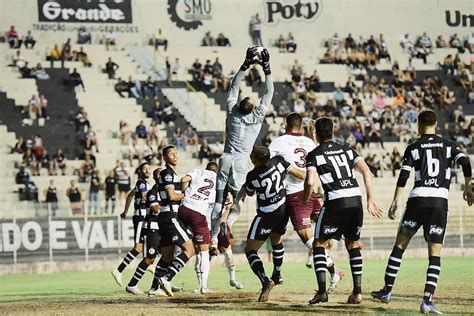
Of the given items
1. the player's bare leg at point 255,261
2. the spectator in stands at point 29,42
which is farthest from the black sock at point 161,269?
the spectator in stands at point 29,42

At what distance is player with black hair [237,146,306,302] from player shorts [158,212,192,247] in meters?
2.37

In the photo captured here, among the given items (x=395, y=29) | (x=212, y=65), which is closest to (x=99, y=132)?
(x=212, y=65)

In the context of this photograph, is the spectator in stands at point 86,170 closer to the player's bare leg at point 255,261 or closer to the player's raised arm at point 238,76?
the player's raised arm at point 238,76

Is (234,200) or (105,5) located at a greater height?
(105,5)

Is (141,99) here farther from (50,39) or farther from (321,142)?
(321,142)

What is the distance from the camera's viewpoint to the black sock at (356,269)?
15.1m

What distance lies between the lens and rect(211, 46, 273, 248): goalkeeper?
1694cm

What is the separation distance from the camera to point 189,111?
152 ft

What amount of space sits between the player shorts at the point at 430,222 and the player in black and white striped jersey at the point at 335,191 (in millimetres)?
517

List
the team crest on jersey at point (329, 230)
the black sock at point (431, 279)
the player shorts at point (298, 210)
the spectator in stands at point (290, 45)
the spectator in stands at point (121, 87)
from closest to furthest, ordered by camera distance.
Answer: the black sock at point (431, 279) < the team crest on jersey at point (329, 230) < the player shorts at point (298, 210) < the spectator in stands at point (121, 87) < the spectator in stands at point (290, 45)

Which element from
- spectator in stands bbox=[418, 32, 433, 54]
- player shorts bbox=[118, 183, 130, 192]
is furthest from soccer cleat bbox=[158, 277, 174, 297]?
spectator in stands bbox=[418, 32, 433, 54]

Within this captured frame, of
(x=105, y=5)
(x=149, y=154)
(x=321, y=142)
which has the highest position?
(x=105, y=5)

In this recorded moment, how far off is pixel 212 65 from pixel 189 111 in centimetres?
388

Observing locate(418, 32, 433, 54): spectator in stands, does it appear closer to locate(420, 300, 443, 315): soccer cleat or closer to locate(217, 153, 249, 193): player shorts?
locate(217, 153, 249, 193): player shorts
